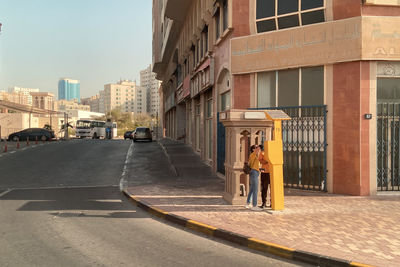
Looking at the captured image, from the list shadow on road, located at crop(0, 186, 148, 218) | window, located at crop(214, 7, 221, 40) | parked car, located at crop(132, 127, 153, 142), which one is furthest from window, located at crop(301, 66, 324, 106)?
parked car, located at crop(132, 127, 153, 142)

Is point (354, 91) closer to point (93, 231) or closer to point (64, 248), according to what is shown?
point (93, 231)

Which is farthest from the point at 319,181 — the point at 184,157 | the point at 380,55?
the point at 184,157

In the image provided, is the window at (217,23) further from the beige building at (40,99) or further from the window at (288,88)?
the beige building at (40,99)

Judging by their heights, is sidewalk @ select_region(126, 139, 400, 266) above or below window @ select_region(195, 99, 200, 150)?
below

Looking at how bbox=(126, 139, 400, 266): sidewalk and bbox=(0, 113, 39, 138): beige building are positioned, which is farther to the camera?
bbox=(0, 113, 39, 138): beige building

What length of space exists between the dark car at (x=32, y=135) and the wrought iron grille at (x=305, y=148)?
38.5m

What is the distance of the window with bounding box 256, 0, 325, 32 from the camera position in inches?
470

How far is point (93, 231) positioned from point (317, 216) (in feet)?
16.3

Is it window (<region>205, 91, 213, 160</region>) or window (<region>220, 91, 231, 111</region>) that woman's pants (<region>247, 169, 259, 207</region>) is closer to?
window (<region>220, 91, 231, 111</region>)

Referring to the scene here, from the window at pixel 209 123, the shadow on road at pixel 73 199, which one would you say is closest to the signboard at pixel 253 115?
the shadow on road at pixel 73 199

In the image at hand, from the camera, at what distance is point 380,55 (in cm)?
1092

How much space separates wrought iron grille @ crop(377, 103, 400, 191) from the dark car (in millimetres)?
41055

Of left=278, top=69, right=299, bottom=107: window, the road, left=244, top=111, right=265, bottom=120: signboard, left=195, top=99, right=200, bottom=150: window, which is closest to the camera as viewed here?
the road

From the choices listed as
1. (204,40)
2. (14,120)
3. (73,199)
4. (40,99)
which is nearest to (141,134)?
(204,40)
